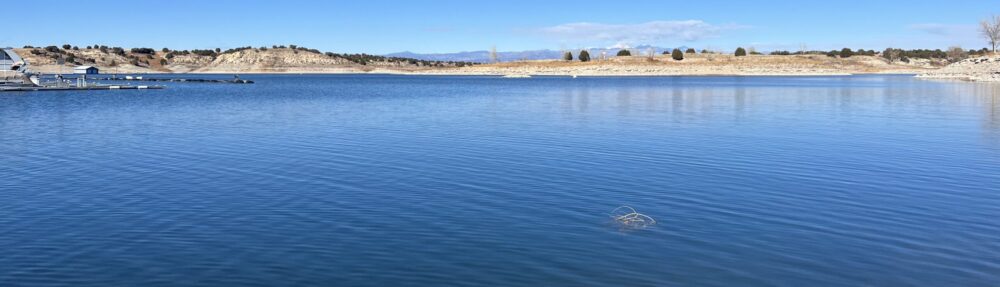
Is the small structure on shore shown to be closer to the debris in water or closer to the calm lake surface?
the calm lake surface

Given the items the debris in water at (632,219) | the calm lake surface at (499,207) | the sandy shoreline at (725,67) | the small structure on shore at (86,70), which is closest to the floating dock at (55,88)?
the calm lake surface at (499,207)

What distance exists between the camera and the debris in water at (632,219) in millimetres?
15234

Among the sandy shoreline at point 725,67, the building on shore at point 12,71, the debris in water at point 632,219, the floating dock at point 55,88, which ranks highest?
the sandy shoreline at point 725,67

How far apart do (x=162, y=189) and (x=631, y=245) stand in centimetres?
1151

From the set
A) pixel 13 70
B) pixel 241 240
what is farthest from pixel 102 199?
pixel 13 70

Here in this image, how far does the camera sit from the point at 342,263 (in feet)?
41.1

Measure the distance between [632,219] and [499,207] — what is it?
2926mm

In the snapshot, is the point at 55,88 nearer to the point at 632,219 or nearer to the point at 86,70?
the point at 632,219

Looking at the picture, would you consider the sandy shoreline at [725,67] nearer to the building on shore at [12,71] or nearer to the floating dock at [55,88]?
the building on shore at [12,71]

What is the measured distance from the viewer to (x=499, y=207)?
677 inches

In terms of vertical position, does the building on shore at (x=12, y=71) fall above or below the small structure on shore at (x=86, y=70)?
below

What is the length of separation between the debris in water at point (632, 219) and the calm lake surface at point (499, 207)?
27cm

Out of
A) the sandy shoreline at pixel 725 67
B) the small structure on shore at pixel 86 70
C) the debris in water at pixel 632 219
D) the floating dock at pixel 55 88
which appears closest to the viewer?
the debris in water at pixel 632 219

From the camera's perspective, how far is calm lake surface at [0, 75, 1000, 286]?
12211mm
